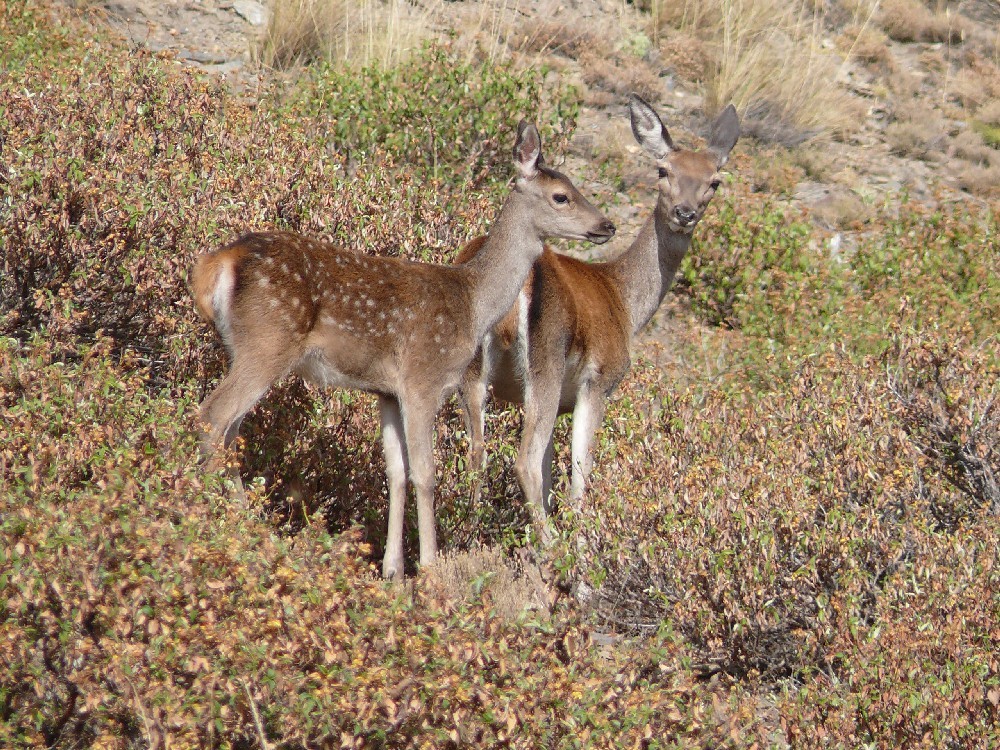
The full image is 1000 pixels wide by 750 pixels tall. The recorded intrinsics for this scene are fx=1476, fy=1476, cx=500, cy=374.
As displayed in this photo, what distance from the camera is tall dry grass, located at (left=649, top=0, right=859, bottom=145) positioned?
15.3 meters

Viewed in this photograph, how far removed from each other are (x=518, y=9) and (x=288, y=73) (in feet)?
11.3

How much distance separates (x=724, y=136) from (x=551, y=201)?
6.78 feet

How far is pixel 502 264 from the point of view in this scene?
7477mm

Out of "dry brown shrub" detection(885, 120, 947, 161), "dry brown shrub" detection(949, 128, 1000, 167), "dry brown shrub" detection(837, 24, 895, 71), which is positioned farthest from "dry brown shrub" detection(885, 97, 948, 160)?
"dry brown shrub" detection(837, 24, 895, 71)

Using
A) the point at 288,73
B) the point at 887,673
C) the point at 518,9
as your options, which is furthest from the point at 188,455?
the point at 518,9

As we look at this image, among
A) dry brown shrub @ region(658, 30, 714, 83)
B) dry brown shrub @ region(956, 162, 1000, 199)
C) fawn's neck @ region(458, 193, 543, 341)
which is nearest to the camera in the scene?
fawn's neck @ region(458, 193, 543, 341)

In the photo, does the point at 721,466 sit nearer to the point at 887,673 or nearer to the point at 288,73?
the point at 887,673

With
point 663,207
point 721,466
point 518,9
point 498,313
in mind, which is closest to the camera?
point 721,466

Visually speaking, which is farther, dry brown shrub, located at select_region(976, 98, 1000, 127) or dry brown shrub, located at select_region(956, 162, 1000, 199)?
dry brown shrub, located at select_region(976, 98, 1000, 127)

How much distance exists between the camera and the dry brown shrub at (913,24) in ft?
59.2

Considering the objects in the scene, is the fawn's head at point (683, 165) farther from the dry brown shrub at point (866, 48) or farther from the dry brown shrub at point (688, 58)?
the dry brown shrub at point (866, 48)

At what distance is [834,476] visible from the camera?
681 centimetres

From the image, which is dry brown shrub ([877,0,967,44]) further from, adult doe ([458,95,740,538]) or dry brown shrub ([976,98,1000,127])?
adult doe ([458,95,740,538])

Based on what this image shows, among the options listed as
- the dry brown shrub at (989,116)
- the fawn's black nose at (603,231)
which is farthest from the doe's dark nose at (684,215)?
the dry brown shrub at (989,116)
